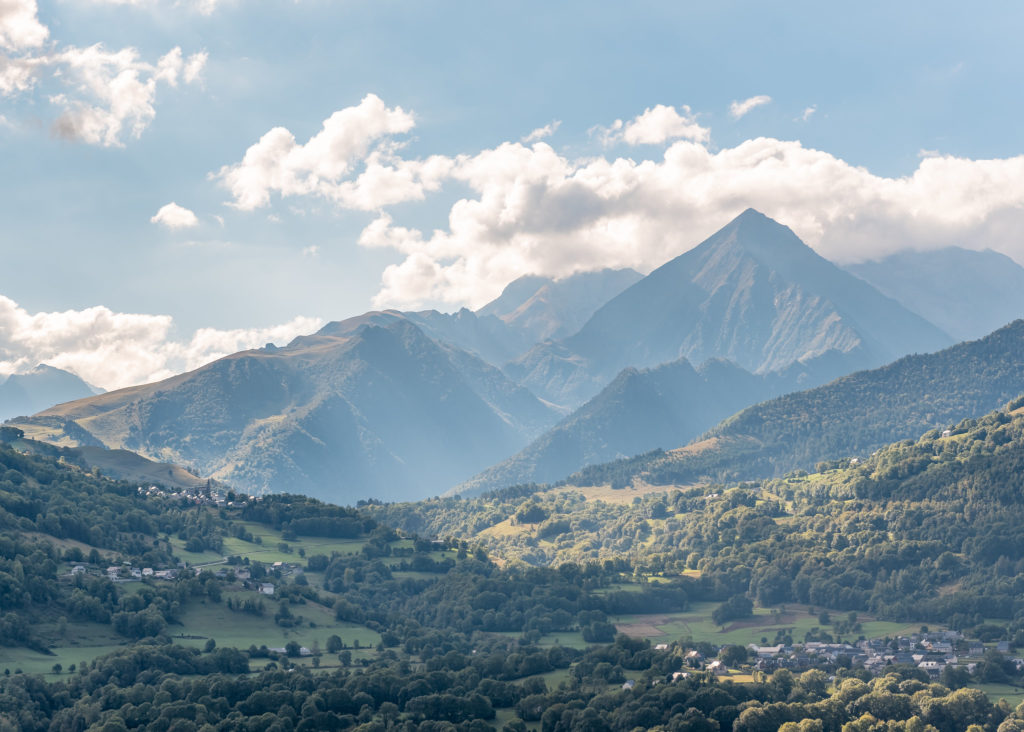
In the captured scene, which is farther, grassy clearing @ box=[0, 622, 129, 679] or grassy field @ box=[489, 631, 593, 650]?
grassy field @ box=[489, 631, 593, 650]

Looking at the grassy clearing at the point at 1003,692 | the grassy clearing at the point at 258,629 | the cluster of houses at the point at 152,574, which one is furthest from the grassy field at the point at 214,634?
the grassy clearing at the point at 1003,692

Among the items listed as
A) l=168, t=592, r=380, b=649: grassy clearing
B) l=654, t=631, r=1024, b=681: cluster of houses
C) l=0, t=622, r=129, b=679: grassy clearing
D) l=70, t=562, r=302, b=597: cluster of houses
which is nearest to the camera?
l=0, t=622, r=129, b=679: grassy clearing

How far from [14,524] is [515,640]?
77.6 m

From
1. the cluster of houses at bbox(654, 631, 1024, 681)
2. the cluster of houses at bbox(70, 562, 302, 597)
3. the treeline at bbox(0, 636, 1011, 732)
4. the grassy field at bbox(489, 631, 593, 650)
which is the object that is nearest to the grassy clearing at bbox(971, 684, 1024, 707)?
the cluster of houses at bbox(654, 631, 1024, 681)

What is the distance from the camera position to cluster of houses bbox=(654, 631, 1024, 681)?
159 meters

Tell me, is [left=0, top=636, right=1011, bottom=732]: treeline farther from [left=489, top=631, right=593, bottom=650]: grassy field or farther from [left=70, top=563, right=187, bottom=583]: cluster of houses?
[left=489, top=631, right=593, bottom=650]: grassy field

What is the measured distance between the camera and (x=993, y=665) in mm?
153125

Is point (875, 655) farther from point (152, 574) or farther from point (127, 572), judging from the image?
point (127, 572)

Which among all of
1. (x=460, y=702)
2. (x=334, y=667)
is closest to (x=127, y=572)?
(x=334, y=667)

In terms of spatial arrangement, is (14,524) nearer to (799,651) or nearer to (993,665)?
(799,651)

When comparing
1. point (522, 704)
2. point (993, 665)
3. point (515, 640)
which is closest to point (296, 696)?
point (522, 704)

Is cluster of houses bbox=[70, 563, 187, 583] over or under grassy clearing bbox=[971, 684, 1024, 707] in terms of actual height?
over

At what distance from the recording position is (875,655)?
560 feet

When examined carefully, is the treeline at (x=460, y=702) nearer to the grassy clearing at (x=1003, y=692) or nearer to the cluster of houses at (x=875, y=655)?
the grassy clearing at (x=1003, y=692)
